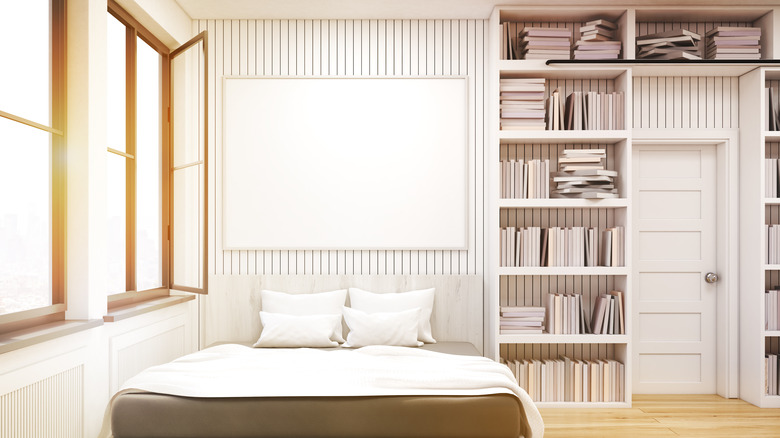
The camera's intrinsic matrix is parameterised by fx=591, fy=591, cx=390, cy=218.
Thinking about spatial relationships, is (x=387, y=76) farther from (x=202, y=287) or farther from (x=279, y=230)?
(x=202, y=287)

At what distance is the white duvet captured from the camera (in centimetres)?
271

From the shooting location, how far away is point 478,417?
8.77 feet

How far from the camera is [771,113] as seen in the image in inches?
173

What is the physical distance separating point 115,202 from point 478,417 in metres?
2.46

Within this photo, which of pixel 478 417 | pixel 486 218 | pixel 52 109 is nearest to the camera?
pixel 478 417

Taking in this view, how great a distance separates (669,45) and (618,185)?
3.48 ft

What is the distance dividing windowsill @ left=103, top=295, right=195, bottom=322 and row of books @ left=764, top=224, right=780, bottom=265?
424cm

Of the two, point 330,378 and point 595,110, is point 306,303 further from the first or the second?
point 595,110

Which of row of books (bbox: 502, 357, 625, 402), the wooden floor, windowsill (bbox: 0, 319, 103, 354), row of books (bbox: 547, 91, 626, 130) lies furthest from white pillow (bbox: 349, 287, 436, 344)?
windowsill (bbox: 0, 319, 103, 354)

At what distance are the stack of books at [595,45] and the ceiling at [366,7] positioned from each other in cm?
16

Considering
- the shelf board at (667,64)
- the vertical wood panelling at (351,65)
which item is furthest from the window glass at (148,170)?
the shelf board at (667,64)

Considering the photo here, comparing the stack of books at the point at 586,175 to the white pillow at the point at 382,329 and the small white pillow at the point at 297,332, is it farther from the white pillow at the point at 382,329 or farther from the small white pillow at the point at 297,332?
the small white pillow at the point at 297,332

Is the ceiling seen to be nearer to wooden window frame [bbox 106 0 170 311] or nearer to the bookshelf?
the bookshelf

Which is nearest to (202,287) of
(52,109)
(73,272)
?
(73,272)
